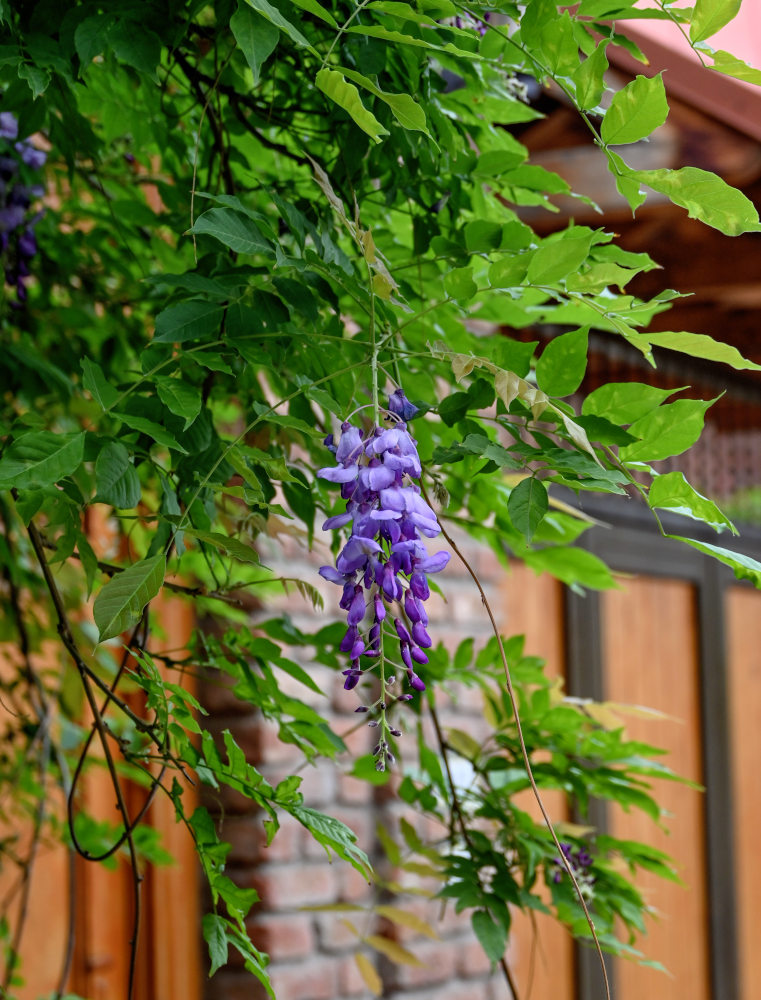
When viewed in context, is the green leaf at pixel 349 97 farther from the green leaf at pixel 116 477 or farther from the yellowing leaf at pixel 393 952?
the yellowing leaf at pixel 393 952

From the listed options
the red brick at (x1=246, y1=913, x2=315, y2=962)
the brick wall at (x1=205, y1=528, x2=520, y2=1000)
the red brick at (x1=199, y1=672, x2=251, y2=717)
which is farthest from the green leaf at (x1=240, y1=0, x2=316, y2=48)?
the red brick at (x1=246, y1=913, x2=315, y2=962)

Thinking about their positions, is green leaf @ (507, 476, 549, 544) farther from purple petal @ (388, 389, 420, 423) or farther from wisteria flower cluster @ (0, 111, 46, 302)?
wisteria flower cluster @ (0, 111, 46, 302)

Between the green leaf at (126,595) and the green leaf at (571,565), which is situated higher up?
the green leaf at (571,565)

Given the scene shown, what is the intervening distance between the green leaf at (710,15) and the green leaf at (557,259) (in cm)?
12

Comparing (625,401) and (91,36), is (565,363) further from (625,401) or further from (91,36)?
(91,36)

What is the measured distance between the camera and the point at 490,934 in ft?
2.68

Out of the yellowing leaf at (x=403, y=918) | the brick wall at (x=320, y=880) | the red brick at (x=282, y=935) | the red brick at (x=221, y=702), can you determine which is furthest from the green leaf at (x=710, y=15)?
the red brick at (x=282, y=935)

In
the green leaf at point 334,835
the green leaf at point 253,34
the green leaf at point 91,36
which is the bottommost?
the green leaf at point 334,835

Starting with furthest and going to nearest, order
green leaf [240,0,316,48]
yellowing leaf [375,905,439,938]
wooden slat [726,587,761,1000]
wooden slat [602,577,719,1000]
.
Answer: wooden slat [726,587,761,1000] < wooden slat [602,577,719,1000] < yellowing leaf [375,905,439,938] < green leaf [240,0,316,48]

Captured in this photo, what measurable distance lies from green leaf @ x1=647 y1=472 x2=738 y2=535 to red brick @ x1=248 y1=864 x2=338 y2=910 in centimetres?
115

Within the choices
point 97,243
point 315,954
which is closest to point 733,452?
point 315,954

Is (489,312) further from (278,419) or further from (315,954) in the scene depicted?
(315,954)

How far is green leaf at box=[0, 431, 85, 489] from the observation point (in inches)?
22.3

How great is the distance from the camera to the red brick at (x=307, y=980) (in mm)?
1626
